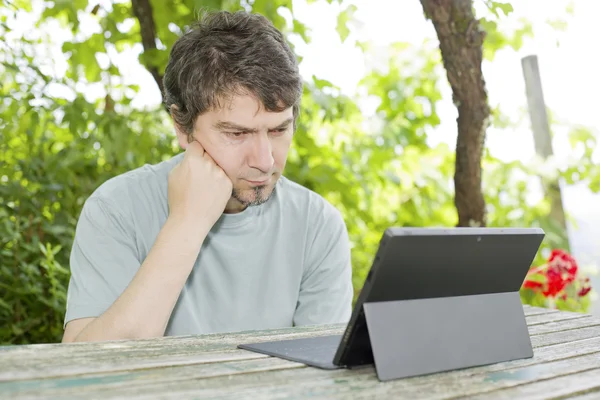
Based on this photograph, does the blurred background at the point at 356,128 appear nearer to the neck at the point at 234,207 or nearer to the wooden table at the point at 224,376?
the neck at the point at 234,207

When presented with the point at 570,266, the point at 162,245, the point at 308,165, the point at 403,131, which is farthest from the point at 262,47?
the point at 403,131

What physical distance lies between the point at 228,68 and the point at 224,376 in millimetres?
1033

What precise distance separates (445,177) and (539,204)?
565 mm

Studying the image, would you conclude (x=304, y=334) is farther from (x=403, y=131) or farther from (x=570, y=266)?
(x=403, y=131)

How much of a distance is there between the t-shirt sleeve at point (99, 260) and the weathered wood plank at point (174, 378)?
66cm

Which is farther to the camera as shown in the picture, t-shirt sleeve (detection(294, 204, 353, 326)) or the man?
t-shirt sleeve (detection(294, 204, 353, 326))

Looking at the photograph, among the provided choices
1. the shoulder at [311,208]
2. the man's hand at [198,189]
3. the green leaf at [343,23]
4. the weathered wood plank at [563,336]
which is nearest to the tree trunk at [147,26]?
the green leaf at [343,23]

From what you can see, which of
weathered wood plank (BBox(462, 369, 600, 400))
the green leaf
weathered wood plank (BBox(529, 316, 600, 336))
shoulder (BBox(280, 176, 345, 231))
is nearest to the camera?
weathered wood plank (BBox(462, 369, 600, 400))

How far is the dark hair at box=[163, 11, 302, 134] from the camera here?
1739 mm

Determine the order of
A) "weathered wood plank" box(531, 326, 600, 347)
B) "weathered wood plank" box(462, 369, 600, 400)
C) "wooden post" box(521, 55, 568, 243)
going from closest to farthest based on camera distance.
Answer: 1. "weathered wood plank" box(462, 369, 600, 400)
2. "weathered wood plank" box(531, 326, 600, 347)
3. "wooden post" box(521, 55, 568, 243)

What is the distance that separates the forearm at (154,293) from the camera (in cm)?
140

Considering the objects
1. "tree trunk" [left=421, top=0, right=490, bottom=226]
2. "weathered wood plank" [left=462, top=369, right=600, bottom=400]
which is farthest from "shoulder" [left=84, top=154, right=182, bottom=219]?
"tree trunk" [left=421, top=0, right=490, bottom=226]

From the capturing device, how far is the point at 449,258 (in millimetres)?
1035

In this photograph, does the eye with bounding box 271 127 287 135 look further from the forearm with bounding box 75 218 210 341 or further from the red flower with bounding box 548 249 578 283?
the red flower with bounding box 548 249 578 283
